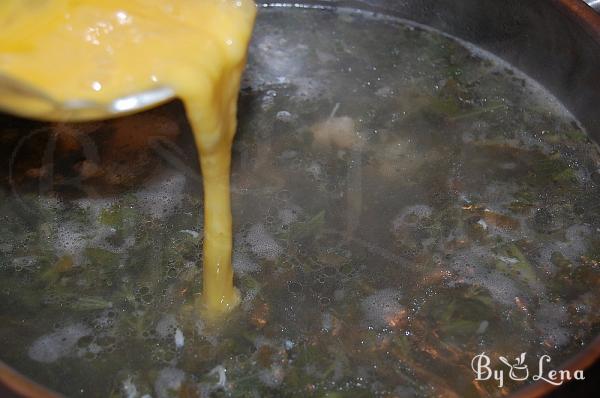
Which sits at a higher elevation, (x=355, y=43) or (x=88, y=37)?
(x=88, y=37)

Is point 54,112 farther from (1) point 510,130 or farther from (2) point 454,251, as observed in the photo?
(1) point 510,130

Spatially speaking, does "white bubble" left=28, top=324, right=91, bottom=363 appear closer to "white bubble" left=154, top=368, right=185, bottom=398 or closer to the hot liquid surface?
the hot liquid surface

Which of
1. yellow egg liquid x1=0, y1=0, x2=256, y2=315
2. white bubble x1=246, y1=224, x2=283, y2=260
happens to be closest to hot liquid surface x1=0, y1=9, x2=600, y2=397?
white bubble x1=246, y1=224, x2=283, y2=260

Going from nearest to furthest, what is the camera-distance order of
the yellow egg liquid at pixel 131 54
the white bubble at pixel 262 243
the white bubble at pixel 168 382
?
1. the yellow egg liquid at pixel 131 54
2. the white bubble at pixel 168 382
3. the white bubble at pixel 262 243

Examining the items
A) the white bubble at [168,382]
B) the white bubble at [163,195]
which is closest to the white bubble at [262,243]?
the white bubble at [163,195]

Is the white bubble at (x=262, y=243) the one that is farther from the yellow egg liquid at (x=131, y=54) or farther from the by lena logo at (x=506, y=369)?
the by lena logo at (x=506, y=369)

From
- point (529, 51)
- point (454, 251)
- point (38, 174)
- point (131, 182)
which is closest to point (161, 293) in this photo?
point (131, 182)
